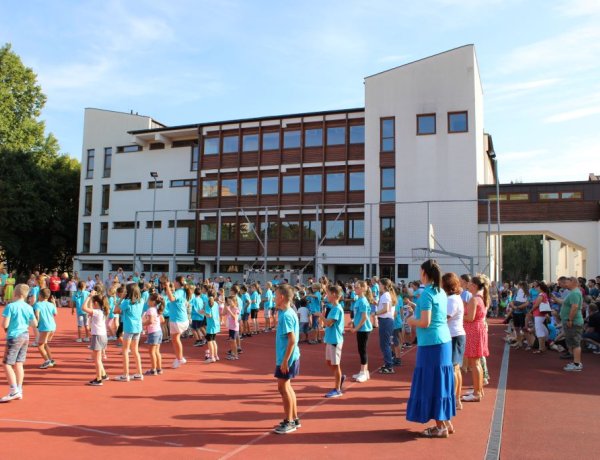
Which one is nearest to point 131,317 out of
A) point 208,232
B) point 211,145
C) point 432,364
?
point 432,364

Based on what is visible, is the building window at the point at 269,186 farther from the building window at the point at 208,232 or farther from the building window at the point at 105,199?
the building window at the point at 105,199

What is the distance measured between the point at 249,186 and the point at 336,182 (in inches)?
243

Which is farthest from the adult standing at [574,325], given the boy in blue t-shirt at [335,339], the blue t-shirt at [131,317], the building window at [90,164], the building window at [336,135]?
the building window at [90,164]

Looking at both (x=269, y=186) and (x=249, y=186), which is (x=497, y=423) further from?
(x=249, y=186)

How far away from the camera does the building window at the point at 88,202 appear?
4016cm

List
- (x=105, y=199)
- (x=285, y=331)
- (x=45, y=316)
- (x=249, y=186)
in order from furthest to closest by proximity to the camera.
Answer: (x=105, y=199), (x=249, y=186), (x=45, y=316), (x=285, y=331)

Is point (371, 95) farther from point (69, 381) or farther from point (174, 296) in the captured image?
point (69, 381)

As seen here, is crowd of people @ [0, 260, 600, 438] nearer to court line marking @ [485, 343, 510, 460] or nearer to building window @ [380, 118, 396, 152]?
court line marking @ [485, 343, 510, 460]

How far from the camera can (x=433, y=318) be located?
235 inches

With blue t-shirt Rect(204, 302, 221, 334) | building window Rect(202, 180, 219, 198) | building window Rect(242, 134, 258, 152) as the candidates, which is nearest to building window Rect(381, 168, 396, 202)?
building window Rect(242, 134, 258, 152)

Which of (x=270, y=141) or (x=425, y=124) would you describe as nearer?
(x=425, y=124)

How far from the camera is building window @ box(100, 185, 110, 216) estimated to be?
3956 cm

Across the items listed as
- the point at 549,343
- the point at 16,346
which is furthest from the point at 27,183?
the point at 549,343

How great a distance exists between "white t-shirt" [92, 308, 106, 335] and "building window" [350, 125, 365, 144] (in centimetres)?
2520
